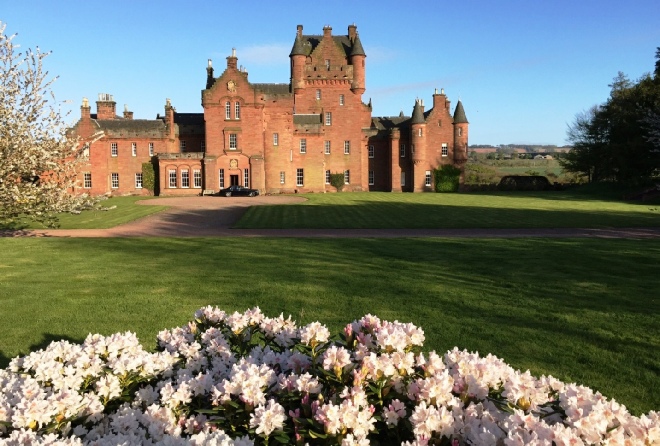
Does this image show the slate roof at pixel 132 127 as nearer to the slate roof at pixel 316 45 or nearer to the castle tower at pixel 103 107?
the castle tower at pixel 103 107

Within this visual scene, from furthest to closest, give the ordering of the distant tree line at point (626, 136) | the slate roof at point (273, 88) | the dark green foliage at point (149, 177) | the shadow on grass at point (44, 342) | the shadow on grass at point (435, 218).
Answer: the slate roof at point (273, 88) < the dark green foliage at point (149, 177) < the distant tree line at point (626, 136) < the shadow on grass at point (435, 218) < the shadow on grass at point (44, 342)

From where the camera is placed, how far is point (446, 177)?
2616 inches

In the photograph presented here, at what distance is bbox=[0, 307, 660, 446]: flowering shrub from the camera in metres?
3.18

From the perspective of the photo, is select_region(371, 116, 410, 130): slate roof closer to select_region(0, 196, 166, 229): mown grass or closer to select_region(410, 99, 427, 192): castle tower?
select_region(410, 99, 427, 192): castle tower

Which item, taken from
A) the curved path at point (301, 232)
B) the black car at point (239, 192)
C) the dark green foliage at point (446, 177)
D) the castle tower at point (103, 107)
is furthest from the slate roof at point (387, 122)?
the curved path at point (301, 232)

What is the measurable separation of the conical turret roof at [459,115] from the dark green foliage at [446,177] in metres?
5.82

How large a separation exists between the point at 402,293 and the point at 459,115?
5930 cm

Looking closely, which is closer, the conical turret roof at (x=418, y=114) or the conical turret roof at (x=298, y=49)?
the conical turret roof at (x=418, y=114)

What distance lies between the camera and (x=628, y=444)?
2.94m

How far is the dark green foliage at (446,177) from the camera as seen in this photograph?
66.4 m

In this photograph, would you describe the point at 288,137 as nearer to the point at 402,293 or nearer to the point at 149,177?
the point at 149,177

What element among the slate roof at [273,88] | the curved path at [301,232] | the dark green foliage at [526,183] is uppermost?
the slate roof at [273,88]

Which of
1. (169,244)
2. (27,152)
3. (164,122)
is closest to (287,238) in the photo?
(169,244)

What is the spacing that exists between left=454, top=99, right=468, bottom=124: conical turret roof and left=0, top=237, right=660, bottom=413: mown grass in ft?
163
